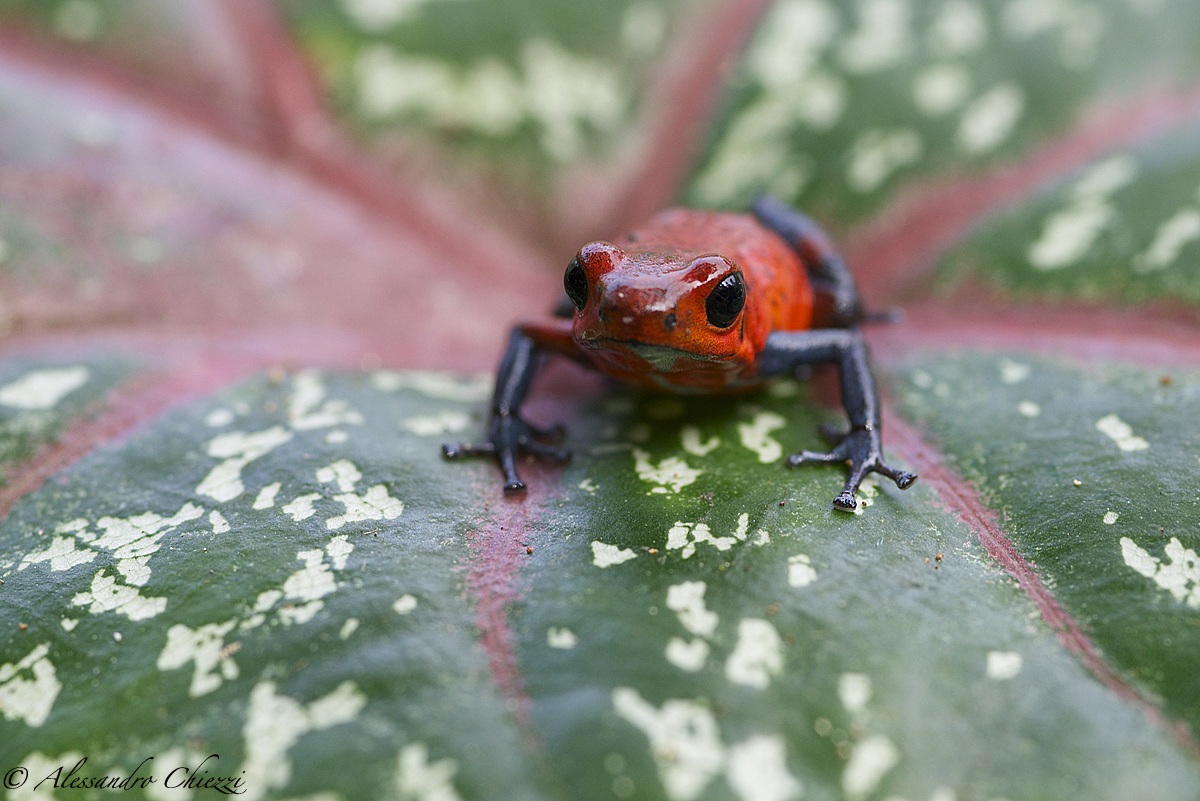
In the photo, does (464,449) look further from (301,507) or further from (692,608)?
(692,608)

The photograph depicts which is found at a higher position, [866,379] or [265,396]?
[866,379]

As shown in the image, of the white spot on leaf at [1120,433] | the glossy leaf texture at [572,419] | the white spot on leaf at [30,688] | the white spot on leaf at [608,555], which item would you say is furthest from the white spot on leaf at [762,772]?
the white spot on leaf at [30,688]

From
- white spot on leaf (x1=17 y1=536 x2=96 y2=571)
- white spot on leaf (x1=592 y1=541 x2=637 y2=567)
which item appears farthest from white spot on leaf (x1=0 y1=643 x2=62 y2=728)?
white spot on leaf (x1=592 y1=541 x2=637 y2=567)

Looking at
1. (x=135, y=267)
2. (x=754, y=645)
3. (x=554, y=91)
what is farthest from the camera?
(x=554, y=91)

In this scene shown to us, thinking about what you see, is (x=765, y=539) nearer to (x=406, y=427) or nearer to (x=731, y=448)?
(x=731, y=448)

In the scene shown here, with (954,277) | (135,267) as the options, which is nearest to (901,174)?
(954,277)

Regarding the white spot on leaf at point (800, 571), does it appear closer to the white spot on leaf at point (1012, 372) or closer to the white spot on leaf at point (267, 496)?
the white spot on leaf at point (1012, 372)

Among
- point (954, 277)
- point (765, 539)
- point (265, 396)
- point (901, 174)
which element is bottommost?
point (265, 396)
